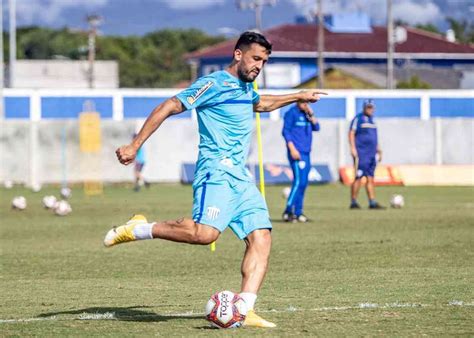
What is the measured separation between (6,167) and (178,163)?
5.68 m

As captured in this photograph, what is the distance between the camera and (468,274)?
13.8 m

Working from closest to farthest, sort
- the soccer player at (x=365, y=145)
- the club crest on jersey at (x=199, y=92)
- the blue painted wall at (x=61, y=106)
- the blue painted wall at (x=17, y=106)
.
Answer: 1. the club crest on jersey at (x=199, y=92)
2. the soccer player at (x=365, y=145)
3. the blue painted wall at (x=61, y=106)
4. the blue painted wall at (x=17, y=106)

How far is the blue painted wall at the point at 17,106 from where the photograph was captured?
178 ft

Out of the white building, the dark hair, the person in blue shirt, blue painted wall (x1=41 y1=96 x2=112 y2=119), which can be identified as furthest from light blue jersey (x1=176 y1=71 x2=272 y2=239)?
the white building

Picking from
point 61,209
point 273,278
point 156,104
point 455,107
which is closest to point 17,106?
point 156,104

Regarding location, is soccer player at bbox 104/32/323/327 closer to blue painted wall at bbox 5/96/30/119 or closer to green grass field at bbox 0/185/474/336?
green grass field at bbox 0/185/474/336

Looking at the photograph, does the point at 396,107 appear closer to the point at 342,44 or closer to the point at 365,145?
the point at 365,145

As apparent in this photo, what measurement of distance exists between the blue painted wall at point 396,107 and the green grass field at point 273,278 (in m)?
28.2

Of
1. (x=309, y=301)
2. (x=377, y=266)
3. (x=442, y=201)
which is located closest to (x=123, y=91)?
(x=442, y=201)

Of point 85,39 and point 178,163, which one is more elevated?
point 85,39

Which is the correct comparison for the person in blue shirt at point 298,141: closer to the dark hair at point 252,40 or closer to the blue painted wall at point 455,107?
the dark hair at point 252,40

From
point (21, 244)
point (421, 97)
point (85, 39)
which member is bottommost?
point (21, 244)

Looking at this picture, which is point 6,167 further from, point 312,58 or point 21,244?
point 312,58

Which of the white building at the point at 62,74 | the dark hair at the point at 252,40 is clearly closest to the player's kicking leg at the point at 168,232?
the dark hair at the point at 252,40
